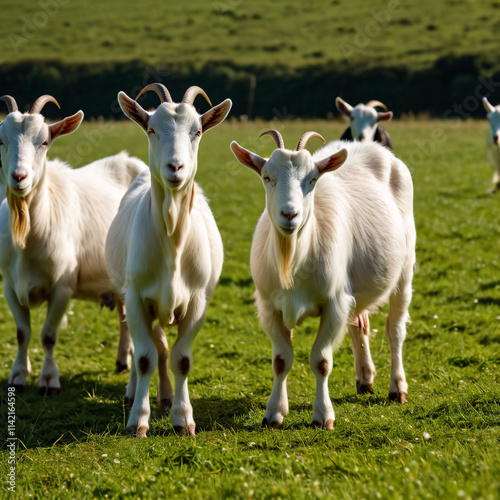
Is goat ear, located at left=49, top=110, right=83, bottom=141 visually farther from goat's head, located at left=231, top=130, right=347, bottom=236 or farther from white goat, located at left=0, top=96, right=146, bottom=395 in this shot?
goat's head, located at left=231, top=130, right=347, bottom=236

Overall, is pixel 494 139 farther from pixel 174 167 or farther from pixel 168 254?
pixel 174 167

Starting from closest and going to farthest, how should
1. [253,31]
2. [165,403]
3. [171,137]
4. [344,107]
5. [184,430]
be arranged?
1. [171,137]
2. [184,430]
3. [165,403]
4. [344,107]
5. [253,31]

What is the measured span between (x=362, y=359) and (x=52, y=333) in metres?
3.35

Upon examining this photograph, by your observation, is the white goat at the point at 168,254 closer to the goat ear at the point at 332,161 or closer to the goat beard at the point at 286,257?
the goat beard at the point at 286,257

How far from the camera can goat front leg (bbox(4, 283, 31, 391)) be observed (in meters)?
7.56

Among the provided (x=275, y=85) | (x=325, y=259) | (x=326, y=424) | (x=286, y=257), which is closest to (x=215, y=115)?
(x=286, y=257)

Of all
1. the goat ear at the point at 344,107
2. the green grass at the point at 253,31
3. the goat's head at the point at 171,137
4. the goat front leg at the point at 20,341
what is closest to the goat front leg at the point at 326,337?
the goat's head at the point at 171,137

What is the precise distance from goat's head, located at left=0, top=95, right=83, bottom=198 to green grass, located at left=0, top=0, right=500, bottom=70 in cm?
4280

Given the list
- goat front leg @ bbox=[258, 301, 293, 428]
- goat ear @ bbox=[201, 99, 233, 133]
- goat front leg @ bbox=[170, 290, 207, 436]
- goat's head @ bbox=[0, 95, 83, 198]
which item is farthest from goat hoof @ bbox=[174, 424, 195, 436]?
goat's head @ bbox=[0, 95, 83, 198]

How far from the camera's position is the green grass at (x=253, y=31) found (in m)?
50.3

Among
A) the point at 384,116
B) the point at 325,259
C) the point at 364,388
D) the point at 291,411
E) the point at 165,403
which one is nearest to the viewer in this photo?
the point at 325,259

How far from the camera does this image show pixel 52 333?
7.66m

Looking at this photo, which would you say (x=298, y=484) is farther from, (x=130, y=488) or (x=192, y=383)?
(x=192, y=383)

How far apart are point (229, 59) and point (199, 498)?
167ft
